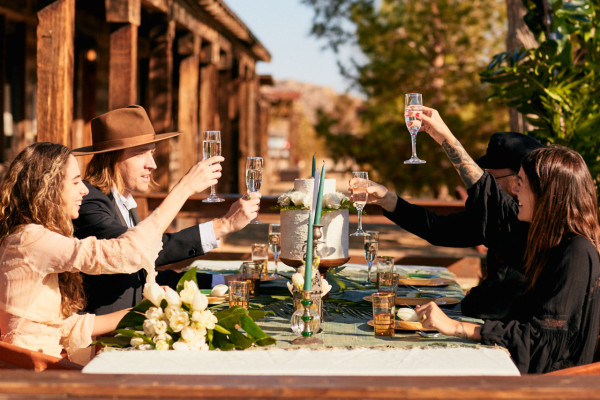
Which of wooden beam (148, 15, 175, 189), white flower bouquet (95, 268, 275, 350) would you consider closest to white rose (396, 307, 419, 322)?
white flower bouquet (95, 268, 275, 350)

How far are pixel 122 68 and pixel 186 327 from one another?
192 inches

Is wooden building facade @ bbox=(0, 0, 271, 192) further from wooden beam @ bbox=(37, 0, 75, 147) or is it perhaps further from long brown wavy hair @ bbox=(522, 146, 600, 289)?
long brown wavy hair @ bbox=(522, 146, 600, 289)

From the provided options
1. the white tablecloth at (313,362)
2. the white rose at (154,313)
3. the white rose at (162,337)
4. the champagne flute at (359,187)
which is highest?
the champagne flute at (359,187)

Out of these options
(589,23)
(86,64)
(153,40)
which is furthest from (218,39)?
(589,23)

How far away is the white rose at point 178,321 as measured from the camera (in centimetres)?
214

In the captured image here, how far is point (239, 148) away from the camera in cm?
1458

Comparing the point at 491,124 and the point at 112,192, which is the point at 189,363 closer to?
the point at 112,192

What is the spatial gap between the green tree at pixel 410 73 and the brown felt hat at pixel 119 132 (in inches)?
441

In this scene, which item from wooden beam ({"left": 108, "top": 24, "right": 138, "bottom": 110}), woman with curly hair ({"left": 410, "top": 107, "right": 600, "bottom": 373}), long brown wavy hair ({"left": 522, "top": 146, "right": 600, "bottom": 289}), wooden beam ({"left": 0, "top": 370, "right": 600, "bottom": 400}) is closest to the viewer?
wooden beam ({"left": 0, "top": 370, "right": 600, "bottom": 400})

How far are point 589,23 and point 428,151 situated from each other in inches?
331

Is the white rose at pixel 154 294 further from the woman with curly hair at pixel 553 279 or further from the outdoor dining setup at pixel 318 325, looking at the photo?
the woman with curly hair at pixel 553 279

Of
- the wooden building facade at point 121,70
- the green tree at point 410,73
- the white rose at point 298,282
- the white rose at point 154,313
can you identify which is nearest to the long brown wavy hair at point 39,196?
the white rose at point 154,313

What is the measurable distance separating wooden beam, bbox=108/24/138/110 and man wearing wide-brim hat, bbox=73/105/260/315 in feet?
10.4

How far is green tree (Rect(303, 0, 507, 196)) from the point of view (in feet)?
47.7
